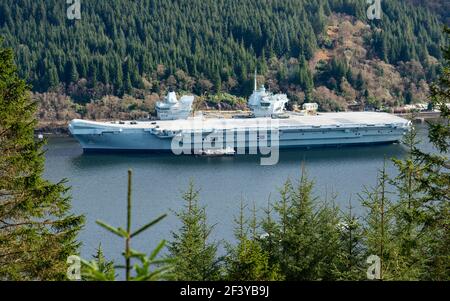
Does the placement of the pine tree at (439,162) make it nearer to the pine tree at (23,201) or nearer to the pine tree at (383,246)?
the pine tree at (383,246)

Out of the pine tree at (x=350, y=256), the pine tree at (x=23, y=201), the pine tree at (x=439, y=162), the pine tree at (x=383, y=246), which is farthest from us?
the pine tree at (x=350, y=256)

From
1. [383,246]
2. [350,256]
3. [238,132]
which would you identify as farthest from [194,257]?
[238,132]

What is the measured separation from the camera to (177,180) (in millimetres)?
48094

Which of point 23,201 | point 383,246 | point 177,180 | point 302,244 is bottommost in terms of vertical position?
point 177,180

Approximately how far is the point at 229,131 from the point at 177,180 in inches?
574

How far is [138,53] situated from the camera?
87.2 metres

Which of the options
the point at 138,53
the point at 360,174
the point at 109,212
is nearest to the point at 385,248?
the point at 109,212

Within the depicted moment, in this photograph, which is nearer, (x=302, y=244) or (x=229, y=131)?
(x=302, y=244)

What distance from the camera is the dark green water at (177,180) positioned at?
3416cm

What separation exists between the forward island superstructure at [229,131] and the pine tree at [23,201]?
45189 millimetres

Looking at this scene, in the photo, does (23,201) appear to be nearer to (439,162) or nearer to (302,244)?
(302,244)

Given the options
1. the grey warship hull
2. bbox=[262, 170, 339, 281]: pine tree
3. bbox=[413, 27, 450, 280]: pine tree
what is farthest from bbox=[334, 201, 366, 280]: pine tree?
the grey warship hull

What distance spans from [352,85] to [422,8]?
2448cm

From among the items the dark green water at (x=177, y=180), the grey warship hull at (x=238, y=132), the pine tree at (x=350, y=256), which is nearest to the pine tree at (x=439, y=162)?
the pine tree at (x=350, y=256)
